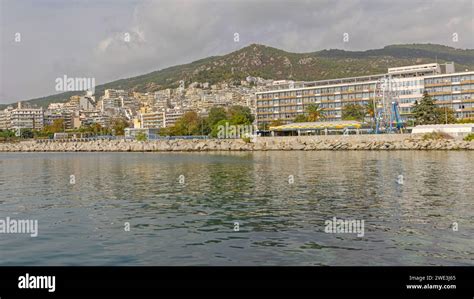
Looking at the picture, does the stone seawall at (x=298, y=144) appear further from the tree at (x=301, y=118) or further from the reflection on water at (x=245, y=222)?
the reflection on water at (x=245, y=222)

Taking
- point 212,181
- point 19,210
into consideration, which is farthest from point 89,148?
point 19,210

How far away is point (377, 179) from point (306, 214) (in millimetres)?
14771

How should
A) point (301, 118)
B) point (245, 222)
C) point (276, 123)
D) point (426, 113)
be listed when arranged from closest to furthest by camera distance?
point (245, 222), point (426, 113), point (301, 118), point (276, 123)

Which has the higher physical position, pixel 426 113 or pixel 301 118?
pixel 301 118

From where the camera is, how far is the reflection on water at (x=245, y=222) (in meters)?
13.9

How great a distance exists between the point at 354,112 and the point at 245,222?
112 m

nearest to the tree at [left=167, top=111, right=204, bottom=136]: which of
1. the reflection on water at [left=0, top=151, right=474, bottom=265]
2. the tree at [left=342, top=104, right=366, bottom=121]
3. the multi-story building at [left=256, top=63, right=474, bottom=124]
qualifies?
the multi-story building at [left=256, top=63, right=474, bottom=124]

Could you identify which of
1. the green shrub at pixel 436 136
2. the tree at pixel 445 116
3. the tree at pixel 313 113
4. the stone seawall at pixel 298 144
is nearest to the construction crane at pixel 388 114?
the tree at pixel 445 116

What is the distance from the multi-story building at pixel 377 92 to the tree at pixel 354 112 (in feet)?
17.5

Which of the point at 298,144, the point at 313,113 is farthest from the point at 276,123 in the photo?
the point at 298,144

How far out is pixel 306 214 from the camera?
20.2 m

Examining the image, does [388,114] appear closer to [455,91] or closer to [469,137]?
[455,91]

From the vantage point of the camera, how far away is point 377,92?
128 meters
